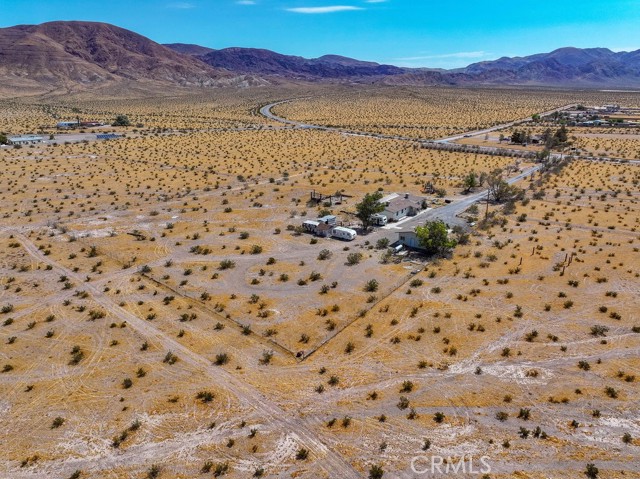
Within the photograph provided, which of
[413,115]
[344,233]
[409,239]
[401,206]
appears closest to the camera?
[409,239]


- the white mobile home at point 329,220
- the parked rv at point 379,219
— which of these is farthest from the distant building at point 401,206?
the white mobile home at point 329,220

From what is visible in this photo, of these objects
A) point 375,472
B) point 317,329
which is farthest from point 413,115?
point 375,472

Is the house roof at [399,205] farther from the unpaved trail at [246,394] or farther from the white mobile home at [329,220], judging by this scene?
the unpaved trail at [246,394]

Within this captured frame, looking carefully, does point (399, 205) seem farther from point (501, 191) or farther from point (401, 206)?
point (501, 191)

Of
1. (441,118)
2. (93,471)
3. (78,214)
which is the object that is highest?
(441,118)

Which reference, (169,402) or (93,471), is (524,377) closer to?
(169,402)

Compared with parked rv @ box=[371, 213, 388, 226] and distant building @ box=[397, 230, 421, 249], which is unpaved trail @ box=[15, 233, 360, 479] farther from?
parked rv @ box=[371, 213, 388, 226]

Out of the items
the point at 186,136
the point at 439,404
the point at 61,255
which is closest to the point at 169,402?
the point at 439,404
